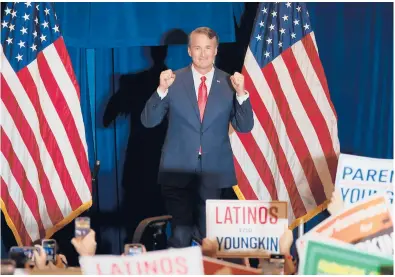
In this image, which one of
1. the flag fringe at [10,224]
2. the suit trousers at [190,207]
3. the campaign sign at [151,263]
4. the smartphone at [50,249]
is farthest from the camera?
the flag fringe at [10,224]

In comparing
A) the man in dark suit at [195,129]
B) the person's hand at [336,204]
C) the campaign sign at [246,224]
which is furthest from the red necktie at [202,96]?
the person's hand at [336,204]

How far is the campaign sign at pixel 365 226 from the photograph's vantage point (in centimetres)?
A: 270

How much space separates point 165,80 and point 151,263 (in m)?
2.33

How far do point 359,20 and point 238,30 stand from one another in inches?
31.4

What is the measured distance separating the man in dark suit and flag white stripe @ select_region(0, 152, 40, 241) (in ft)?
3.03

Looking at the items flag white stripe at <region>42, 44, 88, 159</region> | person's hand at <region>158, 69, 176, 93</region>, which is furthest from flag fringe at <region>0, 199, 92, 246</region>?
person's hand at <region>158, 69, 176, 93</region>

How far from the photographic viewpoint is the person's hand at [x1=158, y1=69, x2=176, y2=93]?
469 centimetres

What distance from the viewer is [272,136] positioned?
15.9ft

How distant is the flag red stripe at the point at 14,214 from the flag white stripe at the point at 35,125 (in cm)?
28

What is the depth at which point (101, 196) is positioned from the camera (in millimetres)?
5023

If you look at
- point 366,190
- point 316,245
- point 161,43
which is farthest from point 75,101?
point 316,245

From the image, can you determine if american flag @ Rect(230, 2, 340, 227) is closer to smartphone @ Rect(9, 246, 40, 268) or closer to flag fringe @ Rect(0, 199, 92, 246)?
flag fringe @ Rect(0, 199, 92, 246)

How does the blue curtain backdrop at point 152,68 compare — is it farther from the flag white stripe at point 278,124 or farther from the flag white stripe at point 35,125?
the flag white stripe at point 35,125

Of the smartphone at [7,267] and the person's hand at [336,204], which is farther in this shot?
the person's hand at [336,204]
